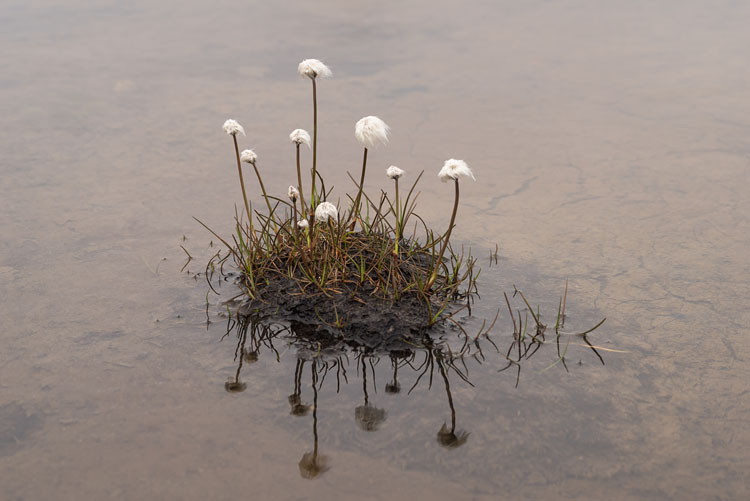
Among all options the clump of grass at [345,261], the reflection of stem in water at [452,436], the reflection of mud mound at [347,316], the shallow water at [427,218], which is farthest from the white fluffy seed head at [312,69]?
the reflection of stem in water at [452,436]

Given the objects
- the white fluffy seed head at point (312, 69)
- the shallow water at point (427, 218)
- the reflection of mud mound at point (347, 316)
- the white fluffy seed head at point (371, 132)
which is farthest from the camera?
the reflection of mud mound at point (347, 316)

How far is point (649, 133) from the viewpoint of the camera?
20.4ft

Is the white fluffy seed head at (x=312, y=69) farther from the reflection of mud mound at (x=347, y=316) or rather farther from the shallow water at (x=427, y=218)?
the shallow water at (x=427, y=218)

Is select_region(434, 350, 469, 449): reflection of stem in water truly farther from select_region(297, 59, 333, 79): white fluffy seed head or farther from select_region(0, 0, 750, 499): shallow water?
select_region(297, 59, 333, 79): white fluffy seed head

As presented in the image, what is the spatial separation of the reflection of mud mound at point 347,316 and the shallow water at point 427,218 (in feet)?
0.63

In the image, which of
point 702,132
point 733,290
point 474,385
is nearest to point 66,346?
point 474,385

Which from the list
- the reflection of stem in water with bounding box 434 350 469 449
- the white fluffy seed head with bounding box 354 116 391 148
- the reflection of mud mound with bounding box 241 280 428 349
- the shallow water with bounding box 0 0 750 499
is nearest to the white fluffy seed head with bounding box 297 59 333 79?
the white fluffy seed head with bounding box 354 116 391 148

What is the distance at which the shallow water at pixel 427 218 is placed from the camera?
298 cm

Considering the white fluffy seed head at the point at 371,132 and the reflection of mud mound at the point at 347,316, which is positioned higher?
the white fluffy seed head at the point at 371,132

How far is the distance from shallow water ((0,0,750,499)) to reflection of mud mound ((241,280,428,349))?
0.63 feet

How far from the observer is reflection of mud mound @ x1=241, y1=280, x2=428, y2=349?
3.66 meters

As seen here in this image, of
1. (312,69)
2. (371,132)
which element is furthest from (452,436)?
(312,69)

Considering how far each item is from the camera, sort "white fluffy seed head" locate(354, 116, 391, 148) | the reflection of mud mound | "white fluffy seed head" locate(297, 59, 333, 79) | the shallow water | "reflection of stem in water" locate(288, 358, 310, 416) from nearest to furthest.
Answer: the shallow water, "reflection of stem in water" locate(288, 358, 310, 416), "white fluffy seed head" locate(354, 116, 391, 148), "white fluffy seed head" locate(297, 59, 333, 79), the reflection of mud mound

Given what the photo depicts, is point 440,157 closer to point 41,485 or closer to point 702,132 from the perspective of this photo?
point 702,132
